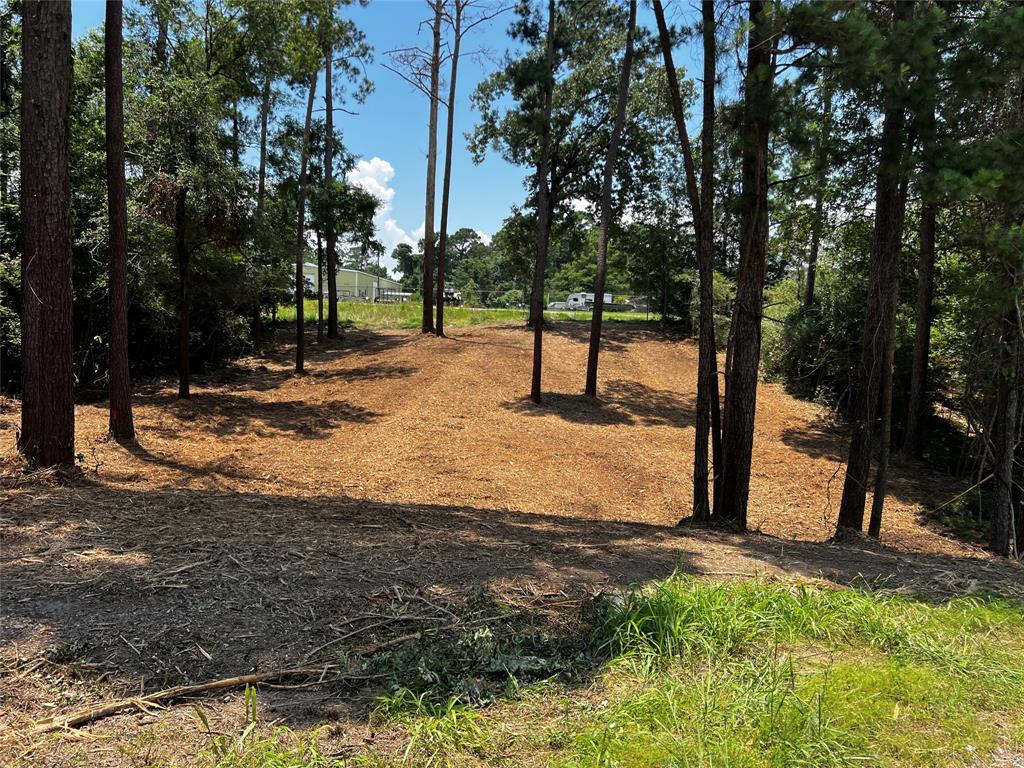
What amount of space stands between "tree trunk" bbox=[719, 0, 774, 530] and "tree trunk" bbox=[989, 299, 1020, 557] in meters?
3.08

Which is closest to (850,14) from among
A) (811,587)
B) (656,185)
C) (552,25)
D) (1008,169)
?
(1008,169)

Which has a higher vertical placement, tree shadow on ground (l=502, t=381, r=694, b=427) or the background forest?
the background forest

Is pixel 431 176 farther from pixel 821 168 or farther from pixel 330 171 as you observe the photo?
pixel 821 168

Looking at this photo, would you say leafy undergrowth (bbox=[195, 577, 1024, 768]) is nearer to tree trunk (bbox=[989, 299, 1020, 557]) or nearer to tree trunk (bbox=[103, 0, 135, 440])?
tree trunk (bbox=[989, 299, 1020, 557])

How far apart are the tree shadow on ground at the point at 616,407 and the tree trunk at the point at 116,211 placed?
760 centimetres

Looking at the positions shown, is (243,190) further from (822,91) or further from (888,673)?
(888,673)

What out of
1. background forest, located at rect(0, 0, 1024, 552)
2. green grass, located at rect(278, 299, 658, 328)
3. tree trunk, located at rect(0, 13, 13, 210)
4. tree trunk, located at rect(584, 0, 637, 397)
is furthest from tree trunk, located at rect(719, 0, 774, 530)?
green grass, located at rect(278, 299, 658, 328)

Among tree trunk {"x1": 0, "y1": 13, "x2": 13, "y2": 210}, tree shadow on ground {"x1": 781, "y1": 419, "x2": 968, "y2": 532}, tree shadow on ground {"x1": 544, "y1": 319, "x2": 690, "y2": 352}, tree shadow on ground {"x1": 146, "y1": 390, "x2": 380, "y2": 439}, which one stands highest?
tree trunk {"x1": 0, "y1": 13, "x2": 13, "y2": 210}

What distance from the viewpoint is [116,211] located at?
7852mm

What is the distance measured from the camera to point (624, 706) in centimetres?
220

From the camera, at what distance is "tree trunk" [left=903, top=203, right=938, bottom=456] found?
33.7 ft

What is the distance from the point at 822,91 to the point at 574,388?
10560mm

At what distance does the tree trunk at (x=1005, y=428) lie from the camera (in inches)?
277

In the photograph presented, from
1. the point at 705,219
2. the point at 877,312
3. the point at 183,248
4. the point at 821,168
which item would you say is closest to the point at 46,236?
the point at 183,248
